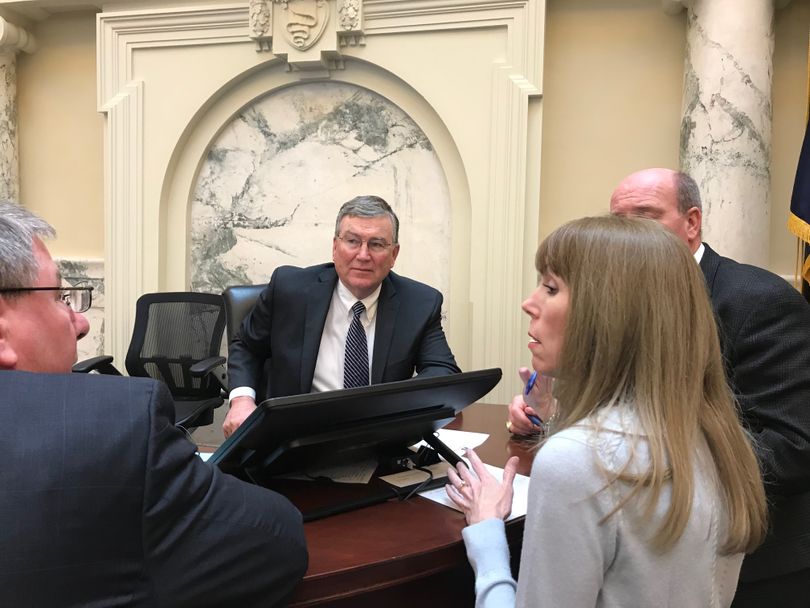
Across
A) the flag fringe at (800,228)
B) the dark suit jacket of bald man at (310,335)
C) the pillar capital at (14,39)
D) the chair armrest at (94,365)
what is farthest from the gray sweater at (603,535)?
the pillar capital at (14,39)

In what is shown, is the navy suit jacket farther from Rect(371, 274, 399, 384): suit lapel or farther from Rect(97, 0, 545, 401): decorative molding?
Rect(97, 0, 545, 401): decorative molding

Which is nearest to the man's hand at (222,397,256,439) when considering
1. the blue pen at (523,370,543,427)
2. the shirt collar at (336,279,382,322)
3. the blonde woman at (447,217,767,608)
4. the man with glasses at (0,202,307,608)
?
the shirt collar at (336,279,382,322)

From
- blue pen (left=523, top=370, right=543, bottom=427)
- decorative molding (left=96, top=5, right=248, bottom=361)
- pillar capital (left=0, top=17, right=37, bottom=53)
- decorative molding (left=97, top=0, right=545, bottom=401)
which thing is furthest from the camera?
pillar capital (left=0, top=17, right=37, bottom=53)

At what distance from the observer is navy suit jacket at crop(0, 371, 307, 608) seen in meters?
0.78

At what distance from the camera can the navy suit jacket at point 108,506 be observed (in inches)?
30.6

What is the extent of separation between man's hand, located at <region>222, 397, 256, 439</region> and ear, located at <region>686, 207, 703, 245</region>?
49.0 inches


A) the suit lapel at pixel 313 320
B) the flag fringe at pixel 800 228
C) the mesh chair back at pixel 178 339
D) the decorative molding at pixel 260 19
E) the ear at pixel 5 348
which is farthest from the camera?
the decorative molding at pixel 260 19

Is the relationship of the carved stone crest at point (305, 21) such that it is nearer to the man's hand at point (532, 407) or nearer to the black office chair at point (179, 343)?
the black office chair at point (179, 343)

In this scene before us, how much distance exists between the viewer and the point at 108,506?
31.2 inches

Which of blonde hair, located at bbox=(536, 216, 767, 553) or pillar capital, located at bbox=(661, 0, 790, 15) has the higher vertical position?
pillar capital, located at bbox=(661, 0, 790, 15)

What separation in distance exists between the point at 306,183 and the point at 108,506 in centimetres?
327

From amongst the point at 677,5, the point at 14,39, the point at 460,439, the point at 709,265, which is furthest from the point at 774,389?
the point at 14,39

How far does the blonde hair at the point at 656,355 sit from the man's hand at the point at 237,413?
1.10 m

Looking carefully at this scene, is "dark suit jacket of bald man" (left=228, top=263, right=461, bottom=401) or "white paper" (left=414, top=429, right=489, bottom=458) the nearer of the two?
"white paper" (left=414, top=429, right=489, bottom=458)
